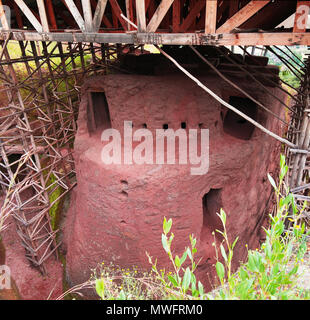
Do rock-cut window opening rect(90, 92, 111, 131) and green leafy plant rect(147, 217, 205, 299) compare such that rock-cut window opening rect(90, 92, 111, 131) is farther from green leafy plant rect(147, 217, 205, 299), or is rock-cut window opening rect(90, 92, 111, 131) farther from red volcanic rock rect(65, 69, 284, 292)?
green leafy plant rect(147, 217, 205, 299)

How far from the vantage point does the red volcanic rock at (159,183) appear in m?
6.25

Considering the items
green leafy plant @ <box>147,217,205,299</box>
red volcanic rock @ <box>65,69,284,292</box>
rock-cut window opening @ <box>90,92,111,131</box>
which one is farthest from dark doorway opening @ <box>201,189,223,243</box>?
green leafy plant @ <box>147,217,205,299</box>

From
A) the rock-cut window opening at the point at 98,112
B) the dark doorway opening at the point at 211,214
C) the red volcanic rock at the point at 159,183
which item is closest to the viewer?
the red volcanic rock at the point at 159,183

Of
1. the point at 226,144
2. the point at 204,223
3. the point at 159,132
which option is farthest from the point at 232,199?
the point at 159,132

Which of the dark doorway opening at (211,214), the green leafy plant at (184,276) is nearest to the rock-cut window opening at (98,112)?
the dark doorway opening at (211,214)

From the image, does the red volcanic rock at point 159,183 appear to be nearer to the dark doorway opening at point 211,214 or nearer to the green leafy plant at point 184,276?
the dark doorway opening at point 211,214

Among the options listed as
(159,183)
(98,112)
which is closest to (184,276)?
(159,183)

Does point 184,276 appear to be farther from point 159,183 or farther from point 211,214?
point 211,214

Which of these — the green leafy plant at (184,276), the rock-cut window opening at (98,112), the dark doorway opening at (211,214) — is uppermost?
the green leafy plant at (184,276)

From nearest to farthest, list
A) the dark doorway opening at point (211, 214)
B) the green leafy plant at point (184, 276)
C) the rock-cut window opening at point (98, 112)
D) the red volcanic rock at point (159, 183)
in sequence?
1. the green leafy plant at point (184, 276)
2. the red volcanic rock at point (159, 183)
3. the dark doorway opening at point (211, 214)
4. the rock-cut window opening at point (98, 112)

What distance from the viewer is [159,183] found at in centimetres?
610

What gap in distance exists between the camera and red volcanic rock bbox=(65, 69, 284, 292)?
246 inches

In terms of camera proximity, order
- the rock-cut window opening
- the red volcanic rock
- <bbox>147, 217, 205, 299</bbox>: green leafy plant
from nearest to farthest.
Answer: <bbox>147, 217, 205, 299</bbox>: green leafy plant, the red volcanic rock, the rock-cut window opening

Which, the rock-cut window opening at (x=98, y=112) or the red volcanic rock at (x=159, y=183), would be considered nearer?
the red volcanic rock at (x=159, y=183)
